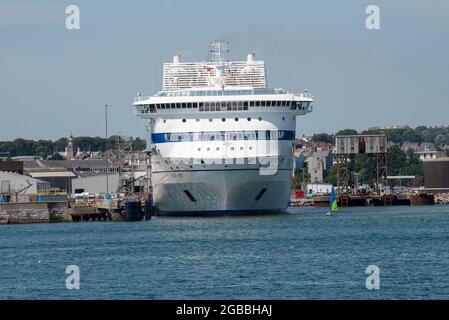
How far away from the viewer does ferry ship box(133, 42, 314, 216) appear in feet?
256

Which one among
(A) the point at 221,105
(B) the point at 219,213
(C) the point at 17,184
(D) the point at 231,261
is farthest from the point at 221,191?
(C) the point at 17,184

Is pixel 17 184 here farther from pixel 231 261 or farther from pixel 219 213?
pixel 231 261

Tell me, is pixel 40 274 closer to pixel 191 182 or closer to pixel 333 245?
pixel 333 245

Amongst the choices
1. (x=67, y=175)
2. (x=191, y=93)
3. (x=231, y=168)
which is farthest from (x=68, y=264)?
(x=67, y=175)

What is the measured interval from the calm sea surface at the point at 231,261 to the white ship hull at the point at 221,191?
421 centimetres

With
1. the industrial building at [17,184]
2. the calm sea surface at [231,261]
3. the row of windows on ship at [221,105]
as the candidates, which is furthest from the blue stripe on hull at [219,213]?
the industrial building at [17,184]

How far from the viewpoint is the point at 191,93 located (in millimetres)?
82062

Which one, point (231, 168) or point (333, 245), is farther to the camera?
point (231, 168)

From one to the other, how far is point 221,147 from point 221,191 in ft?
9.82

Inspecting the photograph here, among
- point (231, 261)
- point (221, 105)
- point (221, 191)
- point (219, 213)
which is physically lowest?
point (231, 261)

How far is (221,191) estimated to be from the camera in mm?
78125

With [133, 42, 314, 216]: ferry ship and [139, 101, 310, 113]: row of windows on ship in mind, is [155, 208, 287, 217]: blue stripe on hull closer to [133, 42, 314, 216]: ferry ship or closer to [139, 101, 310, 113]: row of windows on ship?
[133, 42, 314, 216]: ferry ship
